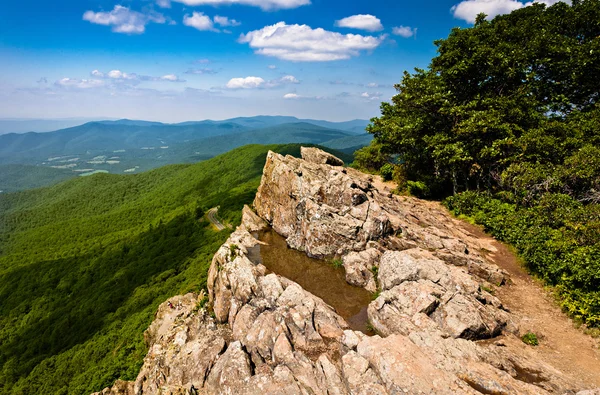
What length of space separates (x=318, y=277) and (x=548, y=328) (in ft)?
47.9

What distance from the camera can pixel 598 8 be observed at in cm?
3262

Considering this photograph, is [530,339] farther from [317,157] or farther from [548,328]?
[317,157]

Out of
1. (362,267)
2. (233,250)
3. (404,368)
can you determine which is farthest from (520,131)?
(233,250)

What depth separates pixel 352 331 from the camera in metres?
15.2

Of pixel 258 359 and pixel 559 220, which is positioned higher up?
pixel 559 220

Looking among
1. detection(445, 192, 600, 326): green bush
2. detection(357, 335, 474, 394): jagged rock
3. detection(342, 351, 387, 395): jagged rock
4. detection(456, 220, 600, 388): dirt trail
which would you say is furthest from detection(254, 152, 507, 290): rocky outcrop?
detection(342, 351, 387, 395): jagged rock

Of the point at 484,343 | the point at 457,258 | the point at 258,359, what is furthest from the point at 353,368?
the point at 457,258

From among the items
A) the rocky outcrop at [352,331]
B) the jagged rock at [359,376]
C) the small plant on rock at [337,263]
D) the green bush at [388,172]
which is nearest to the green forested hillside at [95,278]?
the rocky outcrop at [352,331]

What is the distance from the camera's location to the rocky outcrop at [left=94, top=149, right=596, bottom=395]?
41.7ft

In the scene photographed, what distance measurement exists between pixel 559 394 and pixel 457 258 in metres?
9.81

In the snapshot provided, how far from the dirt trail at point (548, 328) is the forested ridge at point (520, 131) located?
1.18m

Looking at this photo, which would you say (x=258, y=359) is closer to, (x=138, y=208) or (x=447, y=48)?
(x=447, y=48)

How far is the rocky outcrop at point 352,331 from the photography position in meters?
12.7

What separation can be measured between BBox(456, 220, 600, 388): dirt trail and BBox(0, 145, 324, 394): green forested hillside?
28.3 metres
